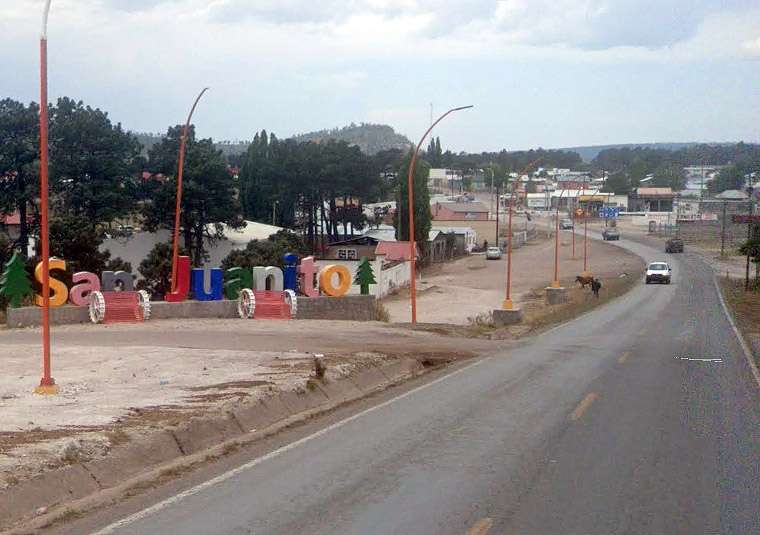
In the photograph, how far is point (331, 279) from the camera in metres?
40.2

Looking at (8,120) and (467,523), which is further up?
(8,120)

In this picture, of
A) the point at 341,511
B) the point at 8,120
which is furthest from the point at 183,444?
the point at 8,120

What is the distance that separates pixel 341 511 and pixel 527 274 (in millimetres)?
87152

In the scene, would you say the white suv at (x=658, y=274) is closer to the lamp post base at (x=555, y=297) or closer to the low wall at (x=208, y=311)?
the lamp post base at (x=555, y=297)

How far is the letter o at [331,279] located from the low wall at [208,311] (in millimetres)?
471

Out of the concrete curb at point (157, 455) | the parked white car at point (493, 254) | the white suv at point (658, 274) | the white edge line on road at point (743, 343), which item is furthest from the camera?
the parked white car at point (493, 254)

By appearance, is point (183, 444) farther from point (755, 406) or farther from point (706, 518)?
point (755, 406)

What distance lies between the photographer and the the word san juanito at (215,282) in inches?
1307

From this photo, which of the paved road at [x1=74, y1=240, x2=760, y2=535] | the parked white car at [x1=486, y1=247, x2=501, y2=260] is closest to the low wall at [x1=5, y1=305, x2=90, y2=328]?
the paved road at [x1=74, y1=240, x2=760, y2=535]

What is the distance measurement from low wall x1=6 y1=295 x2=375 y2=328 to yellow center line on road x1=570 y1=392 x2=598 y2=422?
19.5m

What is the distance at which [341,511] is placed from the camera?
9719mm

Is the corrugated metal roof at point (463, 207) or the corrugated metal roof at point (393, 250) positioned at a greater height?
the corrugated metal roof at point (463, 207)

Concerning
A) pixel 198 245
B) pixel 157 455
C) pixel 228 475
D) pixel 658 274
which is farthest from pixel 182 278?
pixel 658 274

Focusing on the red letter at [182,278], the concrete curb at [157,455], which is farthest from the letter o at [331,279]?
the concrete curb at [157,455]
